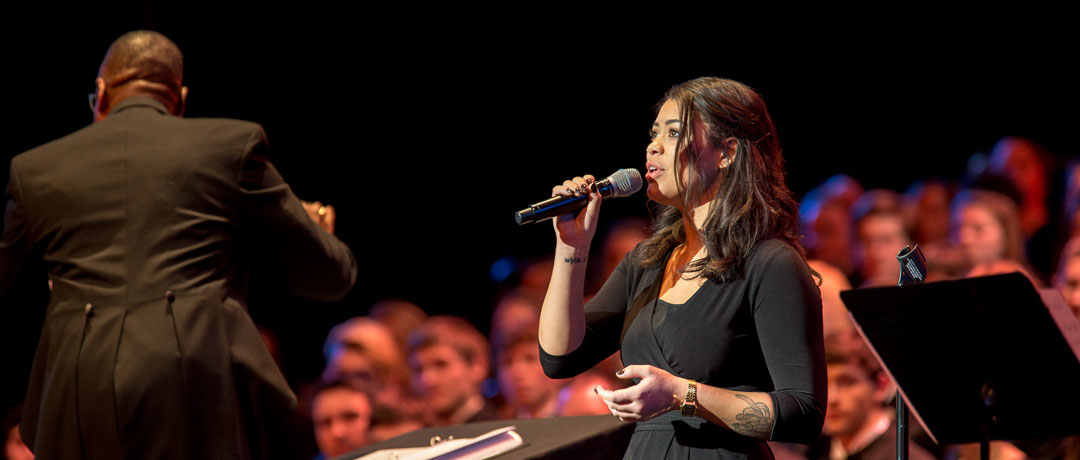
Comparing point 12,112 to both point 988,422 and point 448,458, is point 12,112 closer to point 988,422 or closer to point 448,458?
point 448,458

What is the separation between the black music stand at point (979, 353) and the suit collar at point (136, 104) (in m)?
1.61

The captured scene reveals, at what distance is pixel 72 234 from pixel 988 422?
194 centimetres

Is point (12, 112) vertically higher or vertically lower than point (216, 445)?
higher

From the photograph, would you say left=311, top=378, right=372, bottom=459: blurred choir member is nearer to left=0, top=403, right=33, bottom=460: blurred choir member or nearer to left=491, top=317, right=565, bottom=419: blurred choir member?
left=491, top=317, right=565, bottom=419: blurred choir member

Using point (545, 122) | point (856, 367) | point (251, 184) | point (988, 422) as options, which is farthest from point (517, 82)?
point (988, 422)

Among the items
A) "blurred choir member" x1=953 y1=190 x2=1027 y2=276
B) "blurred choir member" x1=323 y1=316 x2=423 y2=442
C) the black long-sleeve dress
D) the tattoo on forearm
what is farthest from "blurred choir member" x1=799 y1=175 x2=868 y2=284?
the tattoo on forearm

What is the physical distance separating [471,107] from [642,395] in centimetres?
489

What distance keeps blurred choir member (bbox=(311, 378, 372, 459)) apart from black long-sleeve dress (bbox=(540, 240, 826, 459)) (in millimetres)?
2673

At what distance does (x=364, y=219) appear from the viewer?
652 centimetres

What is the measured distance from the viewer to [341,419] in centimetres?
445

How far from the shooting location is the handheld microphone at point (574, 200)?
199 cm

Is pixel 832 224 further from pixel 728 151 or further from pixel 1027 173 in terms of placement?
pixel 728 151

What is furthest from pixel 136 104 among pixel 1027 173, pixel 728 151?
pixel 1027 173

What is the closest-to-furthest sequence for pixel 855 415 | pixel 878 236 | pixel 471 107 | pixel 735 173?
pixel 735 173, pixel 855 415, pixel 878 236, pixel 471 107
